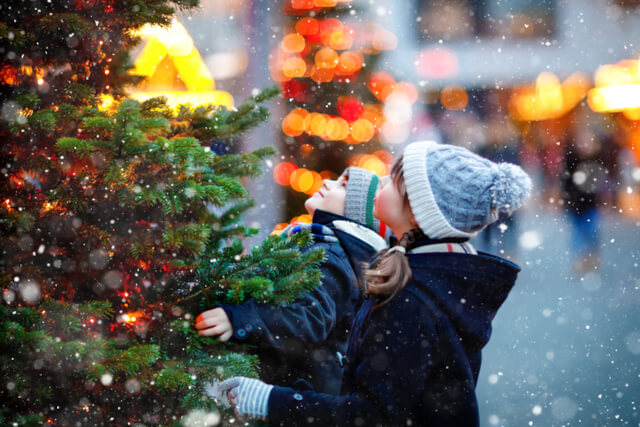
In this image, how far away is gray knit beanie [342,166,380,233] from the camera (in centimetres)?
228

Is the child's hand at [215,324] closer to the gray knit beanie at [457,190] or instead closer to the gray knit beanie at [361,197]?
the gray knit beanie at [457,190]

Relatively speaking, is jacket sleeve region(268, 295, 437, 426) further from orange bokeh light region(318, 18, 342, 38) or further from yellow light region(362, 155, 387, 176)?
orange bokeh light region(318, 18, 342, 38)

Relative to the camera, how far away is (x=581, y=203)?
36.0 feet

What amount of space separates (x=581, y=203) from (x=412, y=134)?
545 centimetres

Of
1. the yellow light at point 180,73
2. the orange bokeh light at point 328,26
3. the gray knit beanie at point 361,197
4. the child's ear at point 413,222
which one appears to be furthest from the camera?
the orange bokeh light at point 328,26

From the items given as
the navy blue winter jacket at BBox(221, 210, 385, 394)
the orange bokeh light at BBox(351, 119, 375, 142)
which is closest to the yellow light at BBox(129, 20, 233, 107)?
the orange bokeh light at BBox(351, 119, 375, 142)

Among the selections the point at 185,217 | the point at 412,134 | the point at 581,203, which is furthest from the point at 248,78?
the point at 581,203

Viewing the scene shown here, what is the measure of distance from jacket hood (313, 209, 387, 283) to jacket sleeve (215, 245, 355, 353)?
0.07 meters

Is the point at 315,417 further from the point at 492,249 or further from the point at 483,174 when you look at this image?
the point at 492,249

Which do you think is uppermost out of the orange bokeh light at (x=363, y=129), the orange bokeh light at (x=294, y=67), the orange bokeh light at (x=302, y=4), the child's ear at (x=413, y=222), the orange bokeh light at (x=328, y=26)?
the orange bokeh light at (x=302, y=4)

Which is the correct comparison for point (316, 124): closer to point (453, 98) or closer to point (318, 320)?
point (453, 98)

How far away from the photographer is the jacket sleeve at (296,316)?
58.7 inches

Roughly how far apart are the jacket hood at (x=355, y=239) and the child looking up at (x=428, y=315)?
400 mm

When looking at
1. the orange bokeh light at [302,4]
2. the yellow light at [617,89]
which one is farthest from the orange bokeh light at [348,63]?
the yellow light at [617,89]
